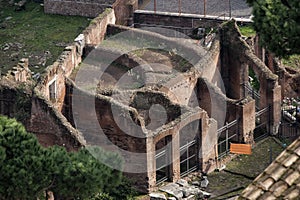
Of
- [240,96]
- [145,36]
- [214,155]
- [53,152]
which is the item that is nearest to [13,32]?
[145,36]

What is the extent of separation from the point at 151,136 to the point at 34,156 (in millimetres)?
11138

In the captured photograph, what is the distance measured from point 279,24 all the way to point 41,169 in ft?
26.5

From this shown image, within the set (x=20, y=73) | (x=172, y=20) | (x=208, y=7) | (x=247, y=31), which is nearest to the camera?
(x=20, y=73)

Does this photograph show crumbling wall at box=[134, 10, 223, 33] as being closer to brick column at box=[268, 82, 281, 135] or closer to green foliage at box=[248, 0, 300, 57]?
brick column at box=[268, 82, 281, 135]

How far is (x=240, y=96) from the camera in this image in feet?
137

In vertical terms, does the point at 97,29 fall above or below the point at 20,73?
above

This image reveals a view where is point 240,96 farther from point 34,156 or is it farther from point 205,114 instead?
point 34,156

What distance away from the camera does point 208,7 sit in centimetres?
4819

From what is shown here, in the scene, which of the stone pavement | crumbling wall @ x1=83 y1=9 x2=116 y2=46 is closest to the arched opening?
the stone pavement

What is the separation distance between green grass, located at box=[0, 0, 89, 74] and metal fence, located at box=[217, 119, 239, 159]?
1019cm

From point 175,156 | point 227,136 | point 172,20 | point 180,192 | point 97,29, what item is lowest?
point 180,192

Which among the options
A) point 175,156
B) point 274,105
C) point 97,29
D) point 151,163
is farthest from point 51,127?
point 97,29

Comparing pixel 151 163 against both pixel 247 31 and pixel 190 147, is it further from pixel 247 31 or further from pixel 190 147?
pixel 247 31

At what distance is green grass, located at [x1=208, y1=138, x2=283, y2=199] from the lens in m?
35.6
